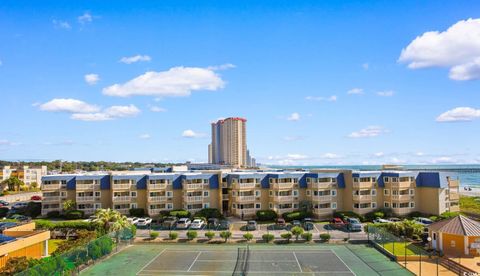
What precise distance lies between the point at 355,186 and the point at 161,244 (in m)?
32.3

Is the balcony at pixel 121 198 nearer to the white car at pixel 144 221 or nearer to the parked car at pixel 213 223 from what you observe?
the white car at pixel 144 221

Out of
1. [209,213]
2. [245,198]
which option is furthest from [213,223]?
[245,198]

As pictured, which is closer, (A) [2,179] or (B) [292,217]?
(B) [292,217]

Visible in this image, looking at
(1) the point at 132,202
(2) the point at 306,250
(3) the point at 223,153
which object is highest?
(3) the point at 223,153

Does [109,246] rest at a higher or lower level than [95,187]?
lower

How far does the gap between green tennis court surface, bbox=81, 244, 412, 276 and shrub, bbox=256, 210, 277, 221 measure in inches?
609

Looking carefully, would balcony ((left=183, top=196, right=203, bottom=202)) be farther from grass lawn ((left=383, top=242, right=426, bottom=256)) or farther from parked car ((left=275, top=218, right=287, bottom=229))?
grass lawn ((left=383, top=242, right=426, bottom=256))

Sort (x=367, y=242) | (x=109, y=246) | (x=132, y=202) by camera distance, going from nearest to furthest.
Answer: (x=109, y=246) < (x=367, y=242) < (x=132, y=202)

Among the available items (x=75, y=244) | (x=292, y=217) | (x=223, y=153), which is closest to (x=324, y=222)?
(x=292, y=217)

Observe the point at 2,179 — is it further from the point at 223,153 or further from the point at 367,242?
the point at 367,242

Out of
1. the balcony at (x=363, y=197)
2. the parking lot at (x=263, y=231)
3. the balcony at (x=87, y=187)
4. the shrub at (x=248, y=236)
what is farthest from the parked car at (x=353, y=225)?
the balcony at (x=87, y=187)

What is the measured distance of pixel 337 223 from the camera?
5906cm

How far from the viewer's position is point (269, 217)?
62156 mm

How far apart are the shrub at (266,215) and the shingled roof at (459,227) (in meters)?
24.7
